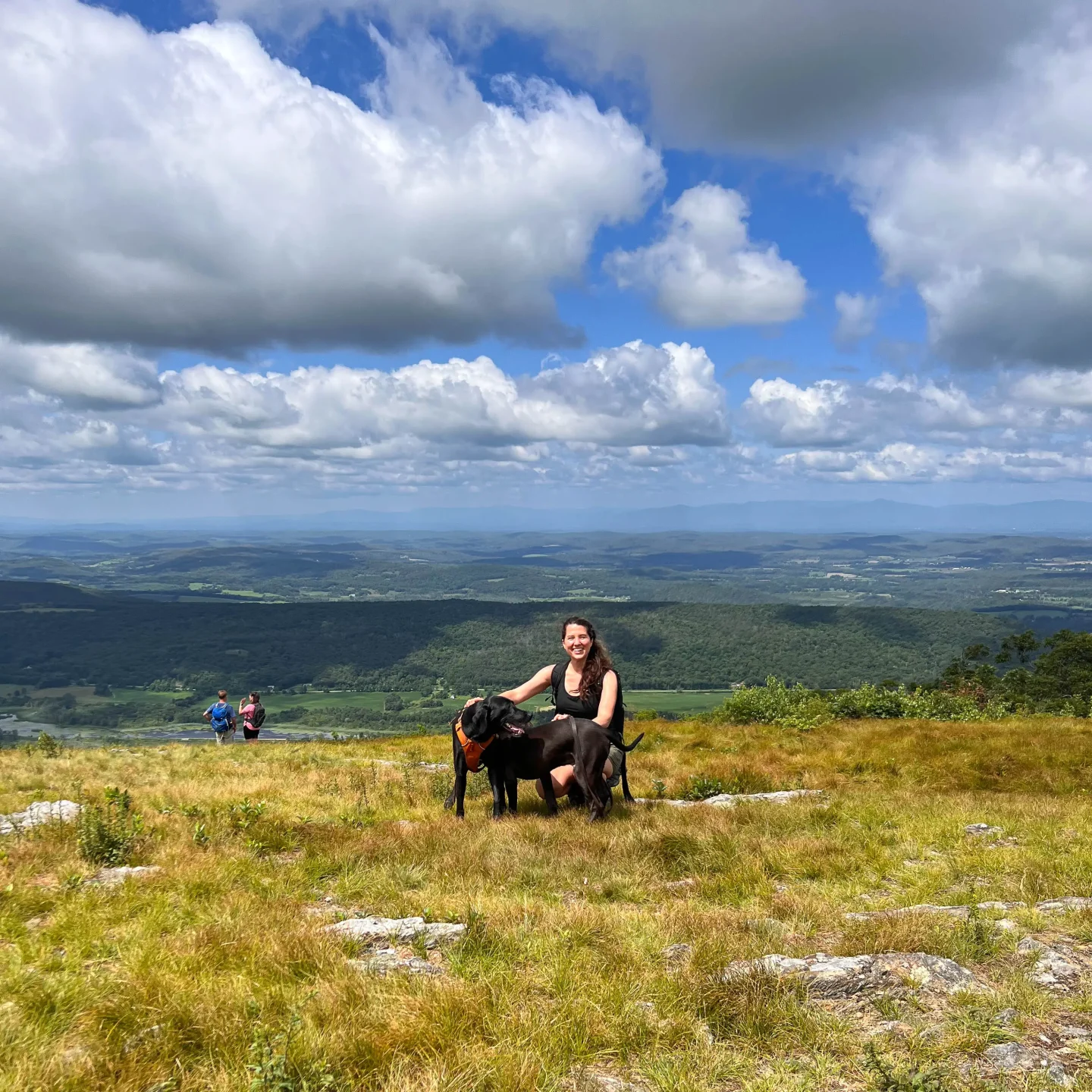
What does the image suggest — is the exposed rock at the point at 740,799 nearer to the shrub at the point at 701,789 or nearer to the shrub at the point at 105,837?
the shrub at the point at 701,789

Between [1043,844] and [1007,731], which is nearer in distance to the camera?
[1043,844]

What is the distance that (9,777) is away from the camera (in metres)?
12.3

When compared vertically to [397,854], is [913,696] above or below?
below

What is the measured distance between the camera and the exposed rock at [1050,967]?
14.2ft

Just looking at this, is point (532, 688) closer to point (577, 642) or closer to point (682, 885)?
point (577, 642)

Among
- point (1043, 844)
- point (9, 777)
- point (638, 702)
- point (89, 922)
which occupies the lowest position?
point (638, 702)

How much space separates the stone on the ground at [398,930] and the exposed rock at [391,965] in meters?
0.24

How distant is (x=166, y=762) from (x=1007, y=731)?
20595mm

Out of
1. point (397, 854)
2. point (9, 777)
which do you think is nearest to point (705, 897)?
point (397, 854)

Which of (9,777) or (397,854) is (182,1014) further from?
(9,777)

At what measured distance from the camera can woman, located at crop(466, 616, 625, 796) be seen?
9164 millimetres

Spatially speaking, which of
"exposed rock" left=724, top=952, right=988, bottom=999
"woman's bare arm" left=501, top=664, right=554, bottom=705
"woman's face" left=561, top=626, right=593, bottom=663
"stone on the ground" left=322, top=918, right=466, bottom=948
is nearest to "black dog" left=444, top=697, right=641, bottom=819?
"woman's bare arm" left=501, top=664, right=554, bottom=705

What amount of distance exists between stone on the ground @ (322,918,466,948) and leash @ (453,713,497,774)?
356 cm

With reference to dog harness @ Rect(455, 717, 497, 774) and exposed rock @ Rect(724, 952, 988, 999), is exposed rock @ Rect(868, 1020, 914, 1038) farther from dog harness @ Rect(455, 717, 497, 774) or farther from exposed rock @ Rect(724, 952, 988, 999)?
dog harness @ Rect(455, 717, 497, 774)
